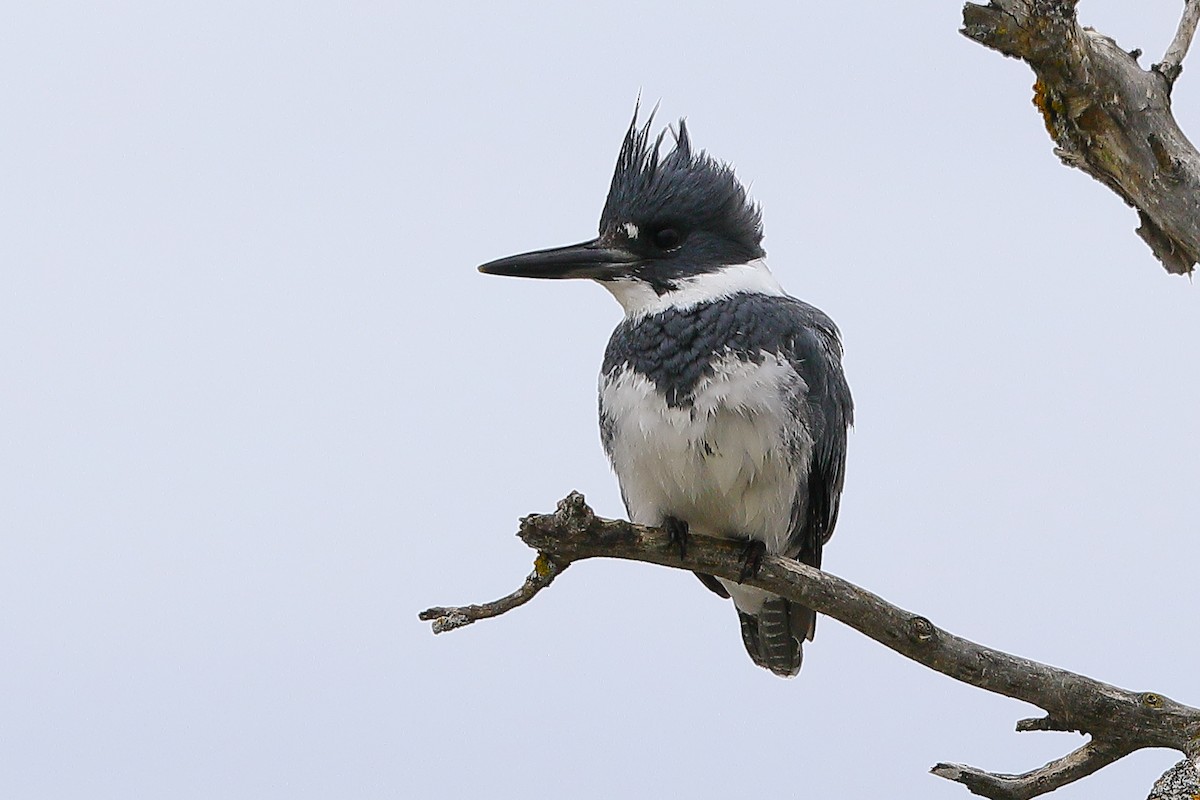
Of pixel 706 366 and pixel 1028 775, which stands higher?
pixel 706 366

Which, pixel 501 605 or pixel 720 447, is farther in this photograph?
pixel 720 447

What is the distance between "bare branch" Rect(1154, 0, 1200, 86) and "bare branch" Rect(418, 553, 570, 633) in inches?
60.8

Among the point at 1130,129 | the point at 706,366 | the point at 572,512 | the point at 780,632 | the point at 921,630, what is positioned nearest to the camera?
the point at 572,512

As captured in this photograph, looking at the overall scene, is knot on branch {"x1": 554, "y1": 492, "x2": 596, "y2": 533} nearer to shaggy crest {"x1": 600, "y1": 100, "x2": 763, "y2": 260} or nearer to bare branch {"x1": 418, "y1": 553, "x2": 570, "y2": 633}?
bare branch {"x1": 418, "y1": 553, "x2": 570, "y2": 633}

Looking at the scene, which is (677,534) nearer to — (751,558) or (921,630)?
(751,558)

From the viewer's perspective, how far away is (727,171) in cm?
313

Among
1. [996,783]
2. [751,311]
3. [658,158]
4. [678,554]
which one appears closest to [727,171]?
[658,158]

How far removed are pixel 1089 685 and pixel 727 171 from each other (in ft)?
4.03

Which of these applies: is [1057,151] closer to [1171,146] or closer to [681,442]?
[1171,146]

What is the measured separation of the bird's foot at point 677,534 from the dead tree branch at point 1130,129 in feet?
3.43

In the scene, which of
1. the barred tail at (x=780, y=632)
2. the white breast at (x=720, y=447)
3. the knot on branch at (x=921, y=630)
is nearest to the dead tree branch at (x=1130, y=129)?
the white breast at (x=720, y=447)

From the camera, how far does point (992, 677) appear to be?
276 centimetres

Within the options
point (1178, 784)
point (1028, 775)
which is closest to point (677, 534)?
point (1028, 775)

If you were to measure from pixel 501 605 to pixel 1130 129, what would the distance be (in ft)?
5.01
